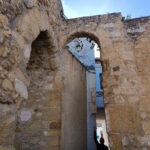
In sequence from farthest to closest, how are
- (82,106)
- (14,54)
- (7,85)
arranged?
(82,106), (14,54), (7,85)

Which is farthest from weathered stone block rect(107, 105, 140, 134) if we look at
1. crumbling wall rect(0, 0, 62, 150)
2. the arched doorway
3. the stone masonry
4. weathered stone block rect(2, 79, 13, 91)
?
weathered stone block rect(2, 79, 13, 91)

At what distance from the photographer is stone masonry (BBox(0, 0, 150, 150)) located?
2400mm

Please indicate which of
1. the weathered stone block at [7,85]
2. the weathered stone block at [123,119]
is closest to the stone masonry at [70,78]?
the weathered stone block at [123,119]

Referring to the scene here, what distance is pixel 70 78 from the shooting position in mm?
3664

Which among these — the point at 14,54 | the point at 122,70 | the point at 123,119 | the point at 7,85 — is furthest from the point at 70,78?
the point at 7,85

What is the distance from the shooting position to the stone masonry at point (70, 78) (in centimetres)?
240

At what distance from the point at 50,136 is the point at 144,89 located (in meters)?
1.75

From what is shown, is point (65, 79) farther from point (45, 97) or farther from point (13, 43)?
point (13, 43)

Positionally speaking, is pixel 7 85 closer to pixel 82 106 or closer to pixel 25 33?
pixel 25 33

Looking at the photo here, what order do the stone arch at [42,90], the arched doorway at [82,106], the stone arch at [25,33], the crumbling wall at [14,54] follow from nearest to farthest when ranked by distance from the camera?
1. the crumbling wall at [14,54]
2. the stone arch at [25,33]
3. the stone arch at [42,90]
4. the arched doorway at [82,106]

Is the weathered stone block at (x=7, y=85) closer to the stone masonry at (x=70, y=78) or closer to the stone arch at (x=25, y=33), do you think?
the stone arch at (x=25, y=33)

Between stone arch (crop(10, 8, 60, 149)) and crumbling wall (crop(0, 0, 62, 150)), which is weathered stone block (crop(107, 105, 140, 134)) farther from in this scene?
crumbling wall (crop(0, 0, 62, 150))

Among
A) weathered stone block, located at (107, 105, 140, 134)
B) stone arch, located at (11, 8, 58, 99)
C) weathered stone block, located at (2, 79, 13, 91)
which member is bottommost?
weathered stone block, located at (107, 105, 140, 134)

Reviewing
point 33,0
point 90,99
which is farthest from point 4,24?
point 90,99
